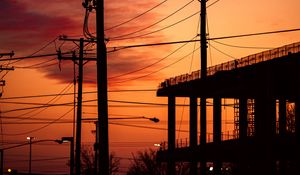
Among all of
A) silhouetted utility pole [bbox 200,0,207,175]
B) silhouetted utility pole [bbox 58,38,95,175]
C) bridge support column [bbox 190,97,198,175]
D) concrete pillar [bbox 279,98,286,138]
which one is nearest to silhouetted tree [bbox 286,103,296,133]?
concrete pillar [bbox 279,98,286,138]

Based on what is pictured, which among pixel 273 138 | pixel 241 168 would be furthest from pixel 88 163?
pixel 273 138

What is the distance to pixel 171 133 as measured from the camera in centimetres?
6888

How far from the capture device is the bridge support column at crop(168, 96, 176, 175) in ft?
223

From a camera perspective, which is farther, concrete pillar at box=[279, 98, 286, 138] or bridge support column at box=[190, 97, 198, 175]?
concrete pillar at box=[279, 98, 286, 138]

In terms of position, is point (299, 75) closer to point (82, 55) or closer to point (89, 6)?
point (82, 55)

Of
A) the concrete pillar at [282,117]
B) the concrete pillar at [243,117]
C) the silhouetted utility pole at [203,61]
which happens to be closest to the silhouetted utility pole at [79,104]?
the silhouetted utility pole at [203,61]

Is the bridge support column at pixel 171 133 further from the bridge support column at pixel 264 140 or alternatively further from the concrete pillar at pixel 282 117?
the bridge support column at pixel 264 140

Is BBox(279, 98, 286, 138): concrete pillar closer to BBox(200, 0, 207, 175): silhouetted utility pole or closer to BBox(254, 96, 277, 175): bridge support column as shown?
BBox(254, 96, 277, 175): bridge support column

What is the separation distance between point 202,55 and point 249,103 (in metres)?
36.1

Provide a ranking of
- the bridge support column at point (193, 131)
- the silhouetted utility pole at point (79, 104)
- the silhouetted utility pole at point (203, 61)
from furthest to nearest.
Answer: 1. the silhouetted utility pole at point (79, 104)
2. the bridge support column at point (193, 131)
3. the silhouetted utility pole at point (203, 61)

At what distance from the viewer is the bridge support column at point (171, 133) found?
68062mm

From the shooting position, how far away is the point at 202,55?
39656 mm

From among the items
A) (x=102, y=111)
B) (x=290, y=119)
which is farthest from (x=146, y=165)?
(x=102, y=111)

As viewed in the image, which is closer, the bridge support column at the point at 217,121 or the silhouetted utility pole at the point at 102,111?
the silhouetted utility pole at the point at 102,111
